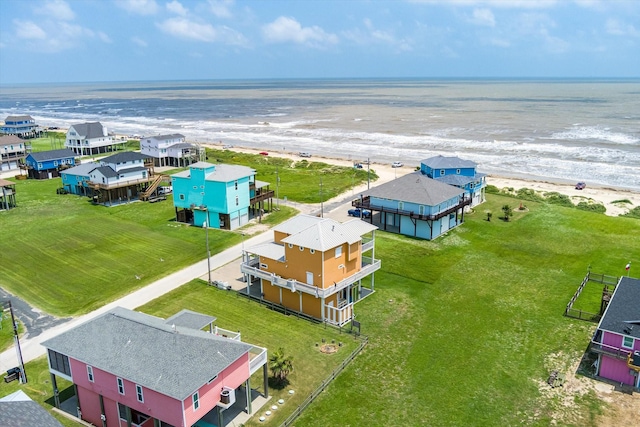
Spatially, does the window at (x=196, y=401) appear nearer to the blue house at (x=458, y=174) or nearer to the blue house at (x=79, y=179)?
the blue house at (x=458, y=174)

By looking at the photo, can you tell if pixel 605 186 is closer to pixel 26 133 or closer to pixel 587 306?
pixel 587 306

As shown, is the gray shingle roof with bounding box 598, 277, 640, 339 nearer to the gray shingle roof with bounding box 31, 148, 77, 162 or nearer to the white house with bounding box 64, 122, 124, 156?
the gray shingle roof with bounding box 31, 148, 77, 162

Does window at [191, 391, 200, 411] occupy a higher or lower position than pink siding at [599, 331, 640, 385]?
higher

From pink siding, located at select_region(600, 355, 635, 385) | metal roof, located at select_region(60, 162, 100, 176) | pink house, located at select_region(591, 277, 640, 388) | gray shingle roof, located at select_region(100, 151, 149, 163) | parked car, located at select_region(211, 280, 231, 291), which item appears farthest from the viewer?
metal roof, located at select_region(60, 162, 100, 176)

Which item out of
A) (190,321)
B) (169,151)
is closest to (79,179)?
(169,151)

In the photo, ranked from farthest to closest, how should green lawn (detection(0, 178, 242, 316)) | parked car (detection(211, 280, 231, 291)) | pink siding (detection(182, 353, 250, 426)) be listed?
green lawn (detection(0, 178, 242, 316))
parked car (detection(211, 280, 231, 291))
pink siding (detection(182, 353, 250, 426))

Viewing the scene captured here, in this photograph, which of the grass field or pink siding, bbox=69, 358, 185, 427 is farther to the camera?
the grass field

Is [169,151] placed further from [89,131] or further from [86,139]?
[89,131]

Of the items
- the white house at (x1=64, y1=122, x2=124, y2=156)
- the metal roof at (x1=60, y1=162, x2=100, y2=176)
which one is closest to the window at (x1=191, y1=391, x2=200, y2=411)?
the metal roof at (x1=60, y1=162, x2=100, y2=176)

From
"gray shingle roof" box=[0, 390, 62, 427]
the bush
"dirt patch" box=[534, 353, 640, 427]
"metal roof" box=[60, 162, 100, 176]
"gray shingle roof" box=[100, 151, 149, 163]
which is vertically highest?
"gray shingle roof" box=[100, 151, 149, 163]
